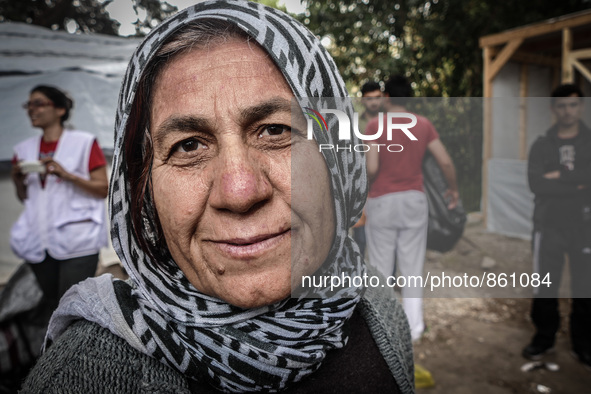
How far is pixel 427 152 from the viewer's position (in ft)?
4.71

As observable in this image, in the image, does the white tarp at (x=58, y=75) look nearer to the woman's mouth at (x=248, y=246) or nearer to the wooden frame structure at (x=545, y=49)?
the woman's mouth at (x=248, y=246)

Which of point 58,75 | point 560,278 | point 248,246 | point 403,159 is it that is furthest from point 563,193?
point 58,75

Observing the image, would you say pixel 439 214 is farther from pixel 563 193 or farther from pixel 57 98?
pixel 57 98

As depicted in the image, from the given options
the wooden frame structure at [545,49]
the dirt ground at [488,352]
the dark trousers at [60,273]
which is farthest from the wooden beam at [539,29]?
the dark trousers at [60,273]

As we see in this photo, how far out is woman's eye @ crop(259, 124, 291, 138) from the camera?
93 centimetres

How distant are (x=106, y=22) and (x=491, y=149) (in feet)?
18.8

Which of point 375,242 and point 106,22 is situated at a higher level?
point 106,22

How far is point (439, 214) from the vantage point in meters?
1.52

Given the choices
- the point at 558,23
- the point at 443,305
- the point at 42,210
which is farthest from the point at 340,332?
the point at 558,23

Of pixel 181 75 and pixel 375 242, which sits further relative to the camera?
pixel 375 242

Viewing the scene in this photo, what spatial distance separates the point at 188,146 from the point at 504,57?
13.3ft

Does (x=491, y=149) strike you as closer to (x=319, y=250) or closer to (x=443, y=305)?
(x=319, y=250)

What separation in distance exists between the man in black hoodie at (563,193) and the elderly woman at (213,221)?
0.93 metres

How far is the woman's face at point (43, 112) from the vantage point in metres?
2.60
